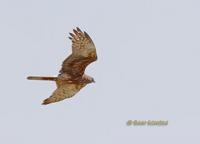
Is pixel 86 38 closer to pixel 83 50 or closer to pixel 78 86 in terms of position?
pixel 83 50

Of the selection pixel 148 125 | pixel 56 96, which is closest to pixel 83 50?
pixel 56 96

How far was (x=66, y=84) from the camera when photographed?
29.0 metres

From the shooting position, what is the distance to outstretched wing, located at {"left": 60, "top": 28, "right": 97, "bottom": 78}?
1077 inches

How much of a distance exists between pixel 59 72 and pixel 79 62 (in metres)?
0.67

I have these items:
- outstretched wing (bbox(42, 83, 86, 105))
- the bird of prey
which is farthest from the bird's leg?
outstretched wing (bbox(42, 83, 86, 105))

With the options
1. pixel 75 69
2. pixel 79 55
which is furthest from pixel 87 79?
pixel 79 55

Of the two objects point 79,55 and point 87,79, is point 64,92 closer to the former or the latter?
point 87,79

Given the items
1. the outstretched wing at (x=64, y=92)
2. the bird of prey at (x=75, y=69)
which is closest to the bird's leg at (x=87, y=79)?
the bird of prey at (x=75, y=69)

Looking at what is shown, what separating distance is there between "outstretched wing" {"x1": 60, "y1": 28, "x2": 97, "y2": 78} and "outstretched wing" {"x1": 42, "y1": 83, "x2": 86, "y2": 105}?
74 cm

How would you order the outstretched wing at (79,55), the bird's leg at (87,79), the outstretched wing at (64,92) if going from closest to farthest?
1. the outstretched wing at (79,55)
2. the bird's leg at (87,79)
3. the outstretched wing at (64,92)

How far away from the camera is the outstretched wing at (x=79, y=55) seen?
89.8ft

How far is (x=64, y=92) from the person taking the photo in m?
29.3

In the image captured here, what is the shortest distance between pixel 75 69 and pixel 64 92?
50.7 inches

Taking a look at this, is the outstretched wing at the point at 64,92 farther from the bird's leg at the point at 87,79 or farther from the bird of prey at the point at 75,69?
the bird's leg at the point at 87,79
